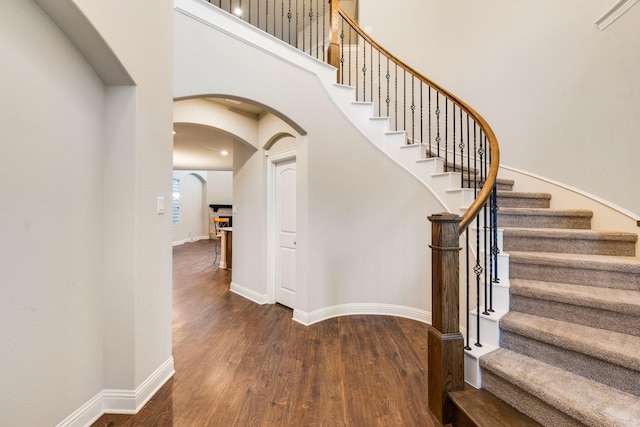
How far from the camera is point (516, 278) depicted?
211 centimetres

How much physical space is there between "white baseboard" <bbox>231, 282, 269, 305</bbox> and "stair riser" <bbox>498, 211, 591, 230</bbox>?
2871 millimetres

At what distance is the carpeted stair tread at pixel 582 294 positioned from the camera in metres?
1.53

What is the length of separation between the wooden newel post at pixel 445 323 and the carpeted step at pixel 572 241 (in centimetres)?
103

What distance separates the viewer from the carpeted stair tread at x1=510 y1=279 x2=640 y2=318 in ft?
5.00

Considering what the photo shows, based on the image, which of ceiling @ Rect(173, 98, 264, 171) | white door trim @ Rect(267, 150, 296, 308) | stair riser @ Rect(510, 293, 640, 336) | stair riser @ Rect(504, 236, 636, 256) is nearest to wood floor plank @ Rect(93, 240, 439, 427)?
white door trim @ Rect(267, 150, 296, 308)

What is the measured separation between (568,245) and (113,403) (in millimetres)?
3429

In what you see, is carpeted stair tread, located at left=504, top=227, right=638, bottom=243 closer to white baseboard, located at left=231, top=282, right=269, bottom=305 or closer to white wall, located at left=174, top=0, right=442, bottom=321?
white wall, located at left=174, top=0, right=442, bottom=321

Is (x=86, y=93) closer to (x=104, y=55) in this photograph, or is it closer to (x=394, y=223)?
(x=104, y=55)

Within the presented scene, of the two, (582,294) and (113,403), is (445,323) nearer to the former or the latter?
(582,294)

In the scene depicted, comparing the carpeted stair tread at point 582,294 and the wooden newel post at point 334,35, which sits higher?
the wooden newel post at point 334,35

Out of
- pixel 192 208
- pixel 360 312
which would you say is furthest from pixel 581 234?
pixel 192 208

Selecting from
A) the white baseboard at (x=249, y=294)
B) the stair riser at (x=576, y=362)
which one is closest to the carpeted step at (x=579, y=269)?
the stair riser at (x=576, y=362)

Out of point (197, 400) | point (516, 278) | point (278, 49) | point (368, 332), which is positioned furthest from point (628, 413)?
point (278, 49)

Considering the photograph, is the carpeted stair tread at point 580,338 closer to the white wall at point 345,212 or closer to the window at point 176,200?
the white wall at point 345,212
